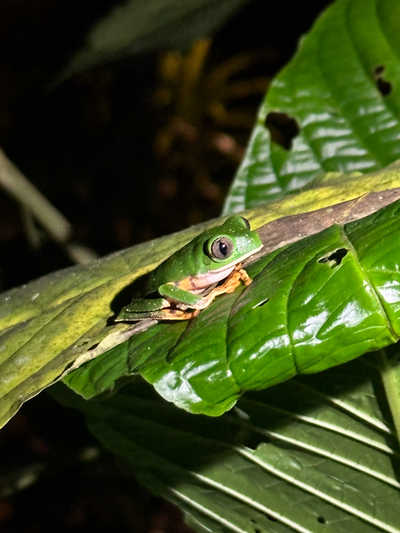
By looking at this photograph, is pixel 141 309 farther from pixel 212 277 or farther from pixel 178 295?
pixel 212 277

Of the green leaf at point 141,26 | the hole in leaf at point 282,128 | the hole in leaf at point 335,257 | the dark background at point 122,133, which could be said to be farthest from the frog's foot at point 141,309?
the dark background at point 122,133

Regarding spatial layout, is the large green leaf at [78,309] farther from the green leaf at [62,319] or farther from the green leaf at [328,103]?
the green leaf at [328,103]

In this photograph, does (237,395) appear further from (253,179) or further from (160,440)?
(253,179)

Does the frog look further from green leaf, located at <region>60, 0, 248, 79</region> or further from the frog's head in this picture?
green leaf, located at <region>60, 0, 248, 79</region>

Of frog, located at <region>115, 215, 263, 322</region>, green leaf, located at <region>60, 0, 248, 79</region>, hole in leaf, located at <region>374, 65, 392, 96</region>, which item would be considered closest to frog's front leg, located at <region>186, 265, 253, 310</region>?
frog, located at <region>115, 215, 263, 322</region>

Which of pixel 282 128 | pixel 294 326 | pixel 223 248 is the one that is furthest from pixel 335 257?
pixel 282 128
